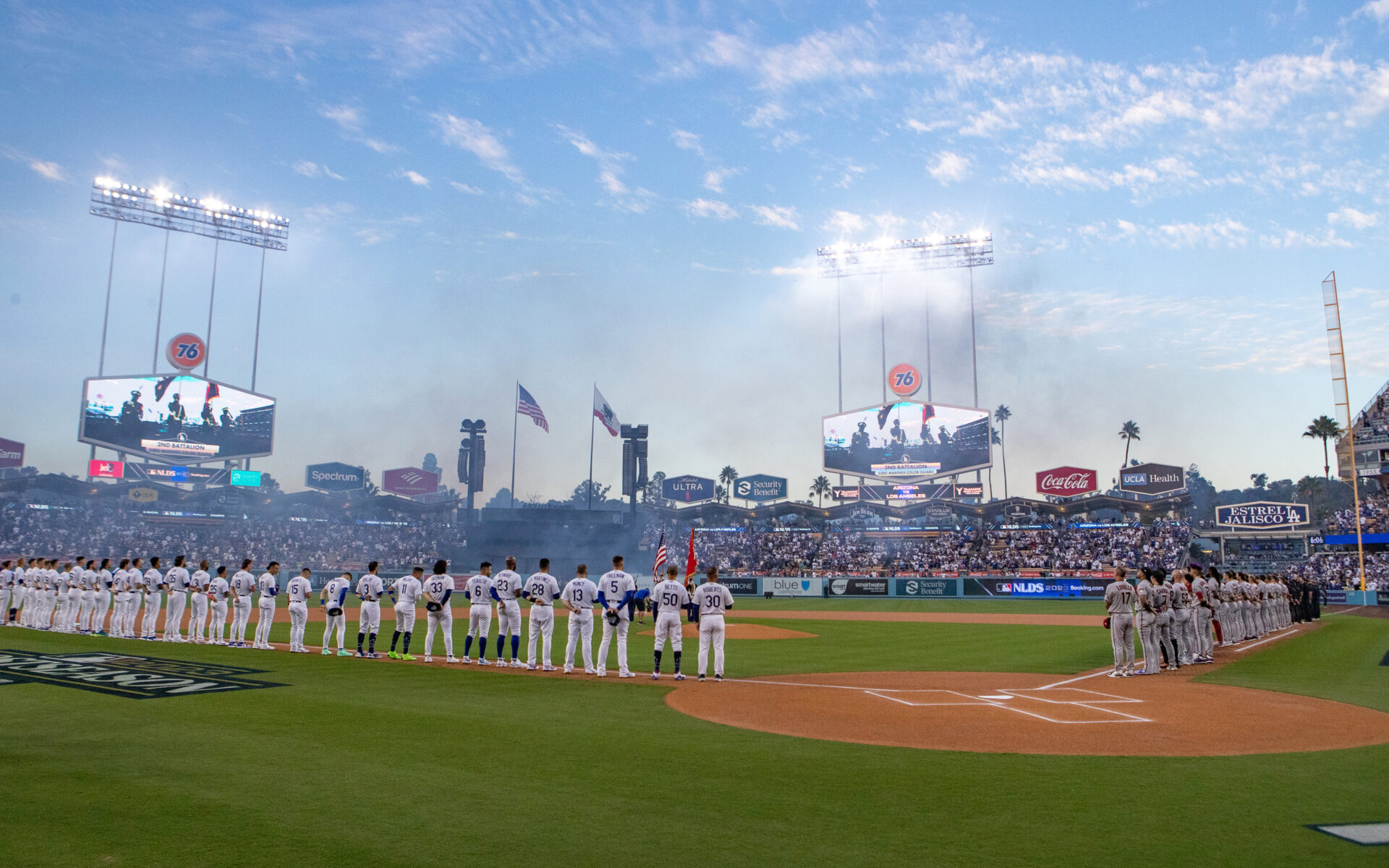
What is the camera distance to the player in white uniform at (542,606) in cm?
1612

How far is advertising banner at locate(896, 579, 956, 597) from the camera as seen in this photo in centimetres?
5172

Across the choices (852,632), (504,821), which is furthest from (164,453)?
(504,821)

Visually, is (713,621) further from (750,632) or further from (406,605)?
(750,632)

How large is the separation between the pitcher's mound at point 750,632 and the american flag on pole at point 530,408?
30609mm

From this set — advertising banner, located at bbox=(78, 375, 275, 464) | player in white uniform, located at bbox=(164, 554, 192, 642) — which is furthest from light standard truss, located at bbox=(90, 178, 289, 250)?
Result: player in white uniform, located at bbox=(164, 554, 192, 642)

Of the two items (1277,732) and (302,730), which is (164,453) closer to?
(302,730)

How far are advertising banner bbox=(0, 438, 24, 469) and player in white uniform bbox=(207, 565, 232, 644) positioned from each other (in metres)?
66.7

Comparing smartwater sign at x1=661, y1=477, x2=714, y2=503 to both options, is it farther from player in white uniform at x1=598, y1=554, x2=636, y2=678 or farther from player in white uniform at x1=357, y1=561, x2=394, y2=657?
player in white uniform at x1=598, y1=554, x2=636, y2=678

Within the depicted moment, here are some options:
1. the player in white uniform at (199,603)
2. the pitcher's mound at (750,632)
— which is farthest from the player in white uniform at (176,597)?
the pitcher's mound at (750,632)

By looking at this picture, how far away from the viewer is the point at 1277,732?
1005 centimetres

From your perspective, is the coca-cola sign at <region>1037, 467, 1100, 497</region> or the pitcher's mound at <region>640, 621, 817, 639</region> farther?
the coca-cola sign at <region>1037, 467, 1100, 497</region>

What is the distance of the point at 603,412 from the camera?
61781 mm

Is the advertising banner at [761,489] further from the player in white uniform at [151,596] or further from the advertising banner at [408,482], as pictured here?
the player in white uniform at [151,596]

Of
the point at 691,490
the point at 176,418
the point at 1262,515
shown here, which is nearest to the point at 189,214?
the point at 176,418
